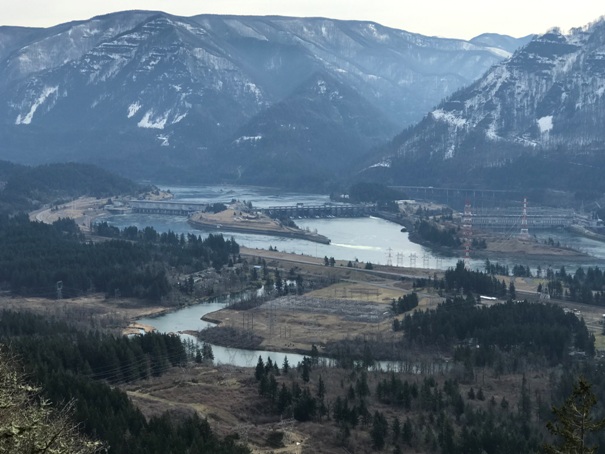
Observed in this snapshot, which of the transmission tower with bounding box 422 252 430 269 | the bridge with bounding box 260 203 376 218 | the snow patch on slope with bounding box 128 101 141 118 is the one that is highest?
the snow patch on slope with bounding box 128 101 141 118

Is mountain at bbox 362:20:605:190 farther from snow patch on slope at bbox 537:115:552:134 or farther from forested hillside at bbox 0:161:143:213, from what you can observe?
forested hillside at bbox 0:161:143:213

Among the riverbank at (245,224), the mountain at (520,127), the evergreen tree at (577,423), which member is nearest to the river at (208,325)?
Answer: the evergreen tree at (577,423)

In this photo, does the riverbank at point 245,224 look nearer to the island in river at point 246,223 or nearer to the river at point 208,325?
the island in river at point 246,223

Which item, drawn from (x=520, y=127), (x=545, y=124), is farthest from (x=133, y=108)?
(x=545, y=124)

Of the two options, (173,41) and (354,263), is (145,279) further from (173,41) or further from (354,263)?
(173,41)

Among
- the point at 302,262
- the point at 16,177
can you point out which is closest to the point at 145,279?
the point at 302,262

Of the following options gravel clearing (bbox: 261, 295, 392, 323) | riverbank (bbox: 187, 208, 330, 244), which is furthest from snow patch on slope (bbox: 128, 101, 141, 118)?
gravel clearing (bbox: 261, 295, 392, 323)

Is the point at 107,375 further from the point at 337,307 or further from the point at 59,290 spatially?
the point at 59,290
